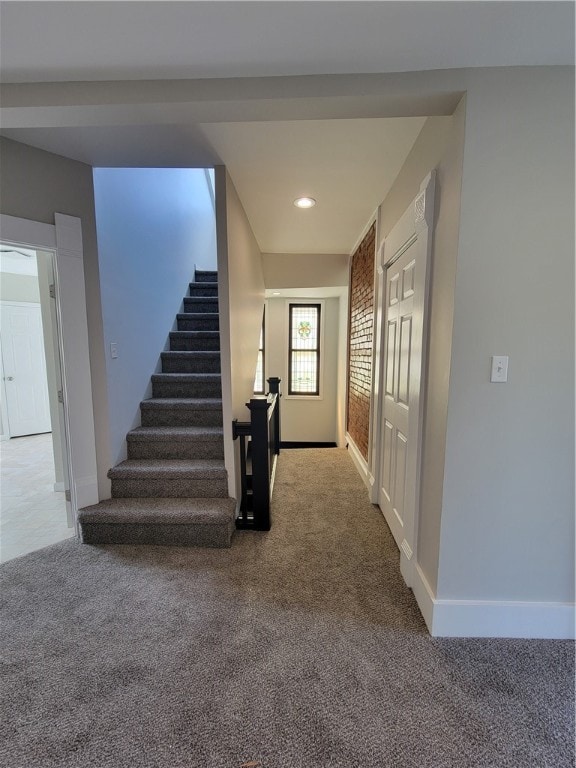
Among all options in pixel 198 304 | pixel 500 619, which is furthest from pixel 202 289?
pixel 500 619

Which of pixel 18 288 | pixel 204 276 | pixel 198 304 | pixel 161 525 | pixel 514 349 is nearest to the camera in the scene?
pixel 514 349

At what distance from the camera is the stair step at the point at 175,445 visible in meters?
2.59

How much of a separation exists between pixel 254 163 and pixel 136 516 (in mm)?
2461

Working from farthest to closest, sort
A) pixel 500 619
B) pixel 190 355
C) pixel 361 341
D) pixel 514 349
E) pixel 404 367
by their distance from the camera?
1. pixel 361 341
2. pixel 190 355
3. pixel 404 367
4. pixel 500 619
5. pixel 514 349

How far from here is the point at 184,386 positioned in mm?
3094

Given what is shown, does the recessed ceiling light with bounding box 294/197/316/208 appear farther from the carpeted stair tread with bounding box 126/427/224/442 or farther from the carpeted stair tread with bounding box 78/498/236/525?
the carpeted stair tread with bounding box 78/498/236/525

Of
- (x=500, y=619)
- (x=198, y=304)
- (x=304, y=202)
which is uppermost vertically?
(x=304, y=202)

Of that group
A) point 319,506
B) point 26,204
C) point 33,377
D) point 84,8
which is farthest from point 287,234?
point 33,377

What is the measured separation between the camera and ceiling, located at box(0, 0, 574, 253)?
1.05 metres

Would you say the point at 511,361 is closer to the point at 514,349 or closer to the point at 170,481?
the point at 514,349

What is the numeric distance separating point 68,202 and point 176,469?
78.1 inches

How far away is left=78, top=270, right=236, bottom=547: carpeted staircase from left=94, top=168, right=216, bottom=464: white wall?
0.53 ft

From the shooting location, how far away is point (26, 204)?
200 centimetres

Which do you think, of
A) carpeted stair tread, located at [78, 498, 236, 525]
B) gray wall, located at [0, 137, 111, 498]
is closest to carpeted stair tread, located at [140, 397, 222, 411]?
gray wall, located at [0, 137, 111, 498]
